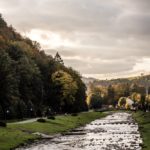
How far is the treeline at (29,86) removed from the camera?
121 m

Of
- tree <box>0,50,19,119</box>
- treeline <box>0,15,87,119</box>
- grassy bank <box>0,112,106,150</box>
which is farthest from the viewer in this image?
treeline <box>0,15,87,119</box>

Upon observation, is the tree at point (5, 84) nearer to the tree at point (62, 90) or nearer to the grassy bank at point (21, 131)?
the grassy bank at point (21, 131)

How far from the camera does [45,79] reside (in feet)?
616

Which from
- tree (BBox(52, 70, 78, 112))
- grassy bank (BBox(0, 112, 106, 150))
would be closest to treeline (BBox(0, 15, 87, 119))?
tree (BBox(52, 70, 78, 112))

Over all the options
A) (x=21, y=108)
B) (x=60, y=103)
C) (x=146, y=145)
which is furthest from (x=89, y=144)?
(x=60, y=103)

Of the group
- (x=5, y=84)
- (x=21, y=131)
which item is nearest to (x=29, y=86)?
(x=5, y=84)

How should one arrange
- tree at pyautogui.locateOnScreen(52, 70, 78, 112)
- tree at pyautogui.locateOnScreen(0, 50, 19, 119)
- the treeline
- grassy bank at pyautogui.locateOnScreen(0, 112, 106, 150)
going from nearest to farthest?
grassy bank at pyautogui.locateOnScreen(0, 112, 106, 150) → tree at pyautogui.locateOnScreen(0, 50, 19, 119) → the treeline → tree at pyautogui.locateOnScreen(52, 70, 78, 112)

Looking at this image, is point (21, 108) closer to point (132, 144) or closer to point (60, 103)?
point (60, 103)

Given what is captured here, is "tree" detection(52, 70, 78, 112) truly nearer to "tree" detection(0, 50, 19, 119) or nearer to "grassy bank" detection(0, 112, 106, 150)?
"tree" detection(0, 50, 19, 119)

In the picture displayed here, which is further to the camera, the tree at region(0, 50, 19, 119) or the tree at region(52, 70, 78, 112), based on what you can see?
the tree at region(52, 70, 78, 112)

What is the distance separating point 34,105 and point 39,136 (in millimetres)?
71562

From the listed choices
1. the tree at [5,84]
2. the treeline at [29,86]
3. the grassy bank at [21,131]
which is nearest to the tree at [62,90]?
the treeline at [29,86]

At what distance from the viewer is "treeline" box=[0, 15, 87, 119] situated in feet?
398

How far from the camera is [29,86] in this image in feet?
509
